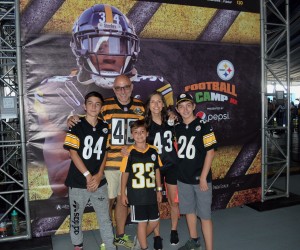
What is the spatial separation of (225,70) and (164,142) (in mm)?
1990

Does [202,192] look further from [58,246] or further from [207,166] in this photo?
[58,246]

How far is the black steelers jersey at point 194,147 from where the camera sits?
119 inches

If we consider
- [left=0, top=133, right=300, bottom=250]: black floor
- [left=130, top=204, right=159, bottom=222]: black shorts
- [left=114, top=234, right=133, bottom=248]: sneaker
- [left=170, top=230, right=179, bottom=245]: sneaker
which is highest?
[left=130, top=204, right=159, bottom=222]: black shorts

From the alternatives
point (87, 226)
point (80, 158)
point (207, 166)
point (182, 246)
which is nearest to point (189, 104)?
point (207, 166)

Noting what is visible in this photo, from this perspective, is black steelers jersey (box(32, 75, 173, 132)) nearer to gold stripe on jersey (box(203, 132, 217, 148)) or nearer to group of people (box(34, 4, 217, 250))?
group of people (box(34, 4, 217, 250))

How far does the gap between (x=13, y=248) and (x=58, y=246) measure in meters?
0.53

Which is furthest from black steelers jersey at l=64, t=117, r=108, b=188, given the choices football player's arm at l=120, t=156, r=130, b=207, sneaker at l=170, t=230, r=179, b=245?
sneaker at l=170, t=230, r=179, b=245

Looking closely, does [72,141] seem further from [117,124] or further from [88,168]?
[117,124]

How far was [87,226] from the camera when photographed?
399 cm

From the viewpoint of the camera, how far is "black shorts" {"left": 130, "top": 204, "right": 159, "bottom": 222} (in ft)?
9.82

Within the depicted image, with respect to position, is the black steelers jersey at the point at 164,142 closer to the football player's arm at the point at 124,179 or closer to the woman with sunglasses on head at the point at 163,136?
the woman with sunglasses on head at the point at 163,136

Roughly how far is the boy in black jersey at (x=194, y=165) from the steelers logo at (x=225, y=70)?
170 cm

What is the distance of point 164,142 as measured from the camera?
3.27 metres

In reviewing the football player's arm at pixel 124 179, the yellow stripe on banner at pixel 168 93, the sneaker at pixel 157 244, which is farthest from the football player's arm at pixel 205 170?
the yellow stripe on banner at pixel 168 93
